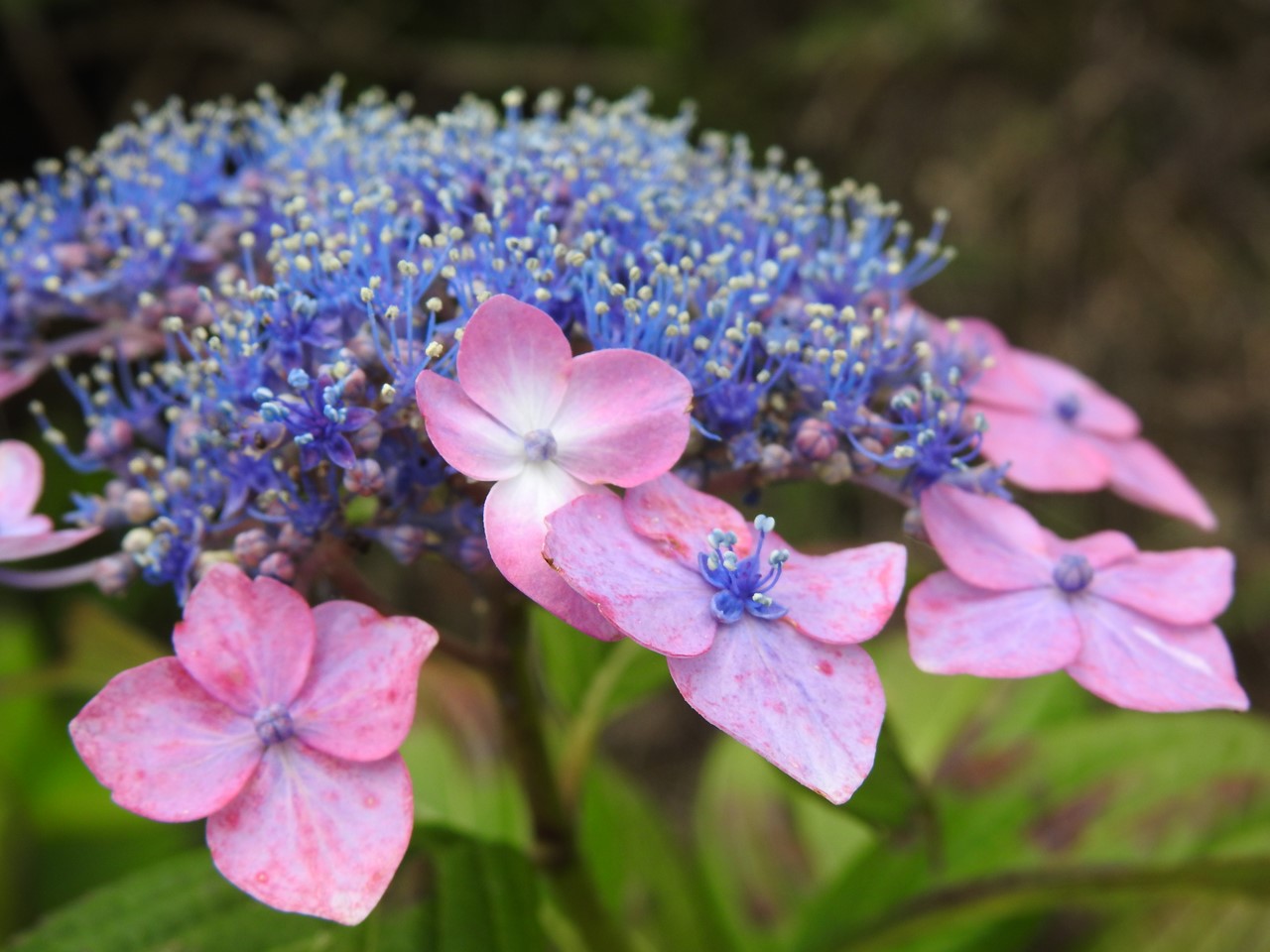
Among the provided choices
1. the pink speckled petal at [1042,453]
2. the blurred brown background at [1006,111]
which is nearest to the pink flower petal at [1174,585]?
the pink speckled petal at [1042,453]

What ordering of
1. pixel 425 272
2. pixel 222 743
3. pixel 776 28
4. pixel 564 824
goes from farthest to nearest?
pixel 776 28 < pixel 564 824 < pixel 425 272 < pixel 222 743

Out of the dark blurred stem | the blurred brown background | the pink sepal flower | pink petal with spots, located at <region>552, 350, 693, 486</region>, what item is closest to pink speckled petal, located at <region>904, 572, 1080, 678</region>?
pink petal with spots, located at <region>552, 350, 693, 486</region>

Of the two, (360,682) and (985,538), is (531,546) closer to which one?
(360,682)

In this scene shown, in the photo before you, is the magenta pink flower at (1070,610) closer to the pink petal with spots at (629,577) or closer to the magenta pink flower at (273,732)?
the pink petal with spots at (629,577)

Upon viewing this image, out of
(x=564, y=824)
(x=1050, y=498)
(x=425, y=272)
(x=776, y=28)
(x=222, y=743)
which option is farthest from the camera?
(x=776, y=28)

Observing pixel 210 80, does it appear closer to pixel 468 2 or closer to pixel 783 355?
pixel 468 2

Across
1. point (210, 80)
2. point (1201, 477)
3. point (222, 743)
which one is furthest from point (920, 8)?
point (222, 743)
